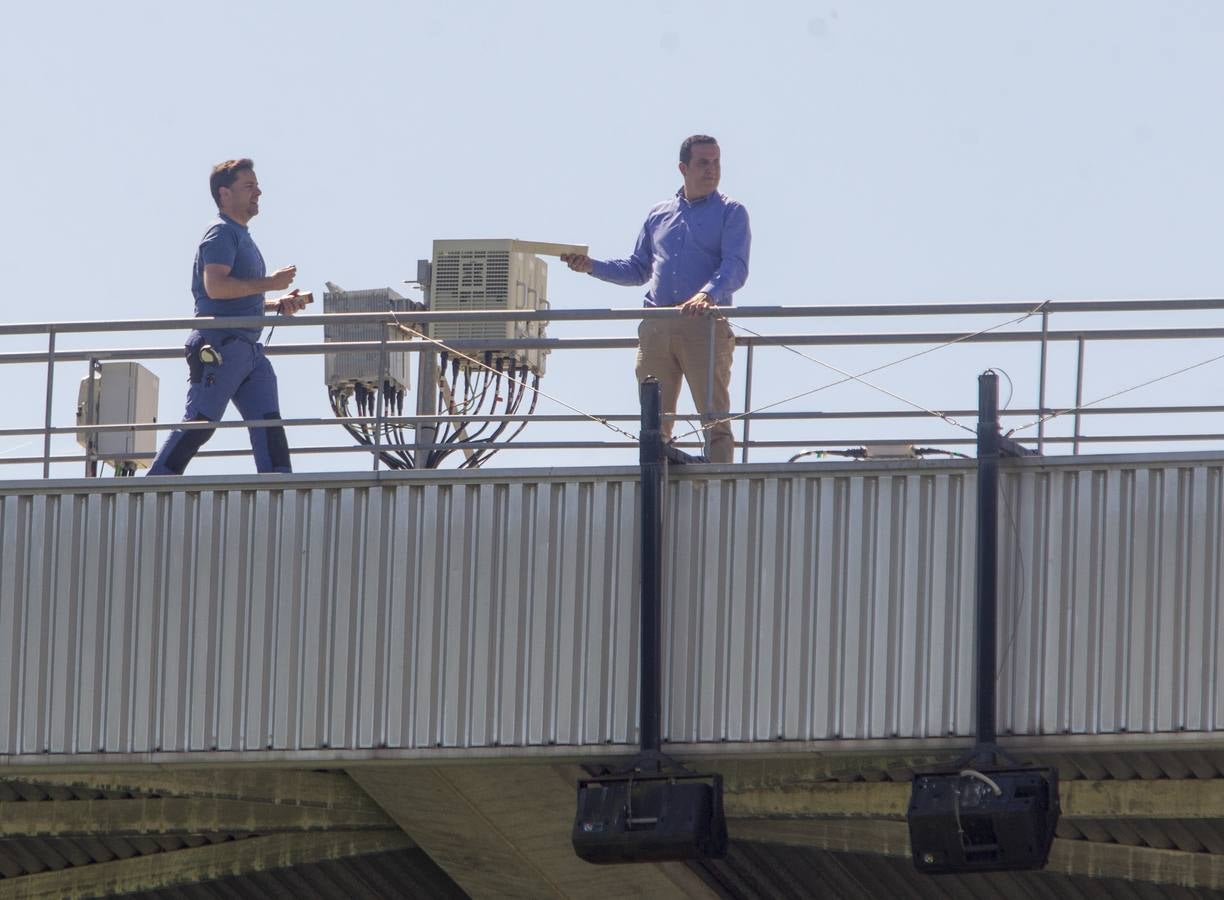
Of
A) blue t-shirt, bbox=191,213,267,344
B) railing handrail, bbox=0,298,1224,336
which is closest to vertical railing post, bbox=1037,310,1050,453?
railing handrail, bbox=0,298,1224,336

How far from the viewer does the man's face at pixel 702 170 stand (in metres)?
13.6

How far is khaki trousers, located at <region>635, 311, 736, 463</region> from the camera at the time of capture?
1306cm

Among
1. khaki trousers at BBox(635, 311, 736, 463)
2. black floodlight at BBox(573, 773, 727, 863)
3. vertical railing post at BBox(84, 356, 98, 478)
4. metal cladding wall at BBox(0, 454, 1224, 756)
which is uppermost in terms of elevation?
khaki trousers at BBox(635, 311, 736, 463)

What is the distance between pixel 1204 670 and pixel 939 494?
1616 mm

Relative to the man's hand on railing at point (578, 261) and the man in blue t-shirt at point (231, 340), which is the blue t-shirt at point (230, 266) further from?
the man's hand on railing at point (578, 261)

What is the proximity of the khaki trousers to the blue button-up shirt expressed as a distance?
0.83ft

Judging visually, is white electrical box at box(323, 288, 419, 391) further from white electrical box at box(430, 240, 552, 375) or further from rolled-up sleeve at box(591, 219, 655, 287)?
rolled-up sleeve at box(591, 219, 655, 287)

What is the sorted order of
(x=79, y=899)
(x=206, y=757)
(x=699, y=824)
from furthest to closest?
(x=79, y=899) → (x=206, y=757) → (x=699, y=824)

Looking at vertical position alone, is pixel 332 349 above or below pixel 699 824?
above

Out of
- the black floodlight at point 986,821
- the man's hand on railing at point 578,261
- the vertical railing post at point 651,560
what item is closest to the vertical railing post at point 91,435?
the man's hand on railing at point 578,261

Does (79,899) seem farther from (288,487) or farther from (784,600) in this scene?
(784,600)

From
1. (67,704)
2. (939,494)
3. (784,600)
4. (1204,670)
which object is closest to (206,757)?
(67,704)

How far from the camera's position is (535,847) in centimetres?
1421

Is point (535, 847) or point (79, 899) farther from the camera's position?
point (79, 899)
